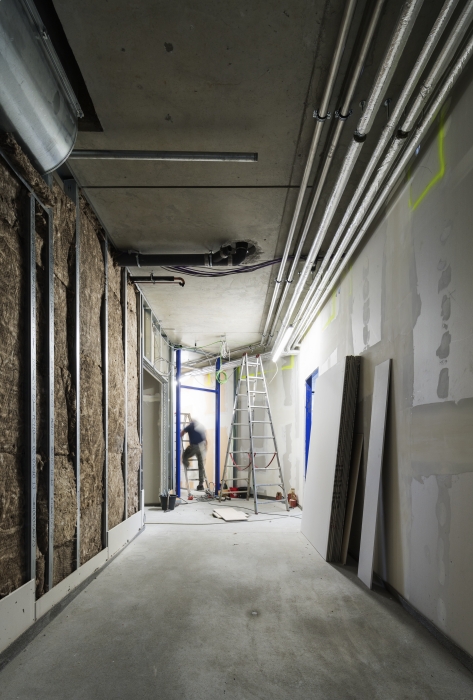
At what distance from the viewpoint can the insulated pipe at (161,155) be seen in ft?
8.87

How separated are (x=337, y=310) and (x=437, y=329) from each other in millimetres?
2352

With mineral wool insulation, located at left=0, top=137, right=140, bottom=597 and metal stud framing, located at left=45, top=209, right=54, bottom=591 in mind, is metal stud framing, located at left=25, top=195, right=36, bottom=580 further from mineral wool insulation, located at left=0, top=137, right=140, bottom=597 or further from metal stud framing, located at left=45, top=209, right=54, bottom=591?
metal stud framing, located at left=45, top=209, right=54, bottom=591

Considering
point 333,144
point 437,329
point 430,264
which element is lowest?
point 437,329

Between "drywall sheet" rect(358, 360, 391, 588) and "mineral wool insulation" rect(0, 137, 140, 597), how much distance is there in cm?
188

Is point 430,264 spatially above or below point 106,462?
above

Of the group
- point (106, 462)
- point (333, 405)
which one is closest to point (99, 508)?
point (106, 462)

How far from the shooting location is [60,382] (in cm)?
283

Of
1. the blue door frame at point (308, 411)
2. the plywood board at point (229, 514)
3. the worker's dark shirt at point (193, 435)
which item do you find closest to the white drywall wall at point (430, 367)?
the plywood board at point (229, 514)

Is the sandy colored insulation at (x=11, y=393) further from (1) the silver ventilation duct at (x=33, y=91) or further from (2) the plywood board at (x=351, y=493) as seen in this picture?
(2) the plywood board at (x=351, y=493)

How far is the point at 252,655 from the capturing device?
83.1 inches

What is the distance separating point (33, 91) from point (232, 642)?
8.50 feet

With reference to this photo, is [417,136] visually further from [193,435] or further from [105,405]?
[193,435]

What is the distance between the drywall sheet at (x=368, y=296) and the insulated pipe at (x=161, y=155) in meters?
1.23

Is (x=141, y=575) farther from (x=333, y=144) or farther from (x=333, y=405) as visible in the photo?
(x=333, y=144)
